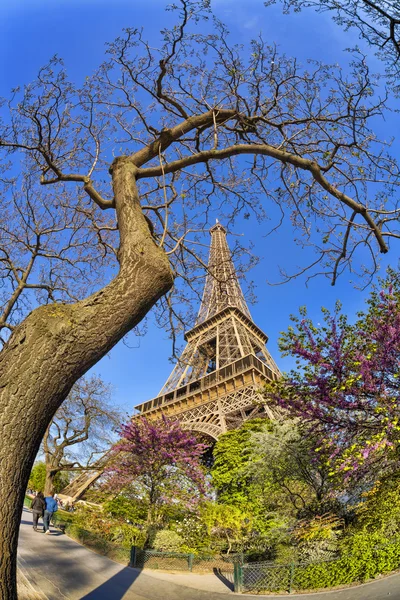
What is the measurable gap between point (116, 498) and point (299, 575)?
838 centimetres

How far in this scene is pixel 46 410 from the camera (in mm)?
2096

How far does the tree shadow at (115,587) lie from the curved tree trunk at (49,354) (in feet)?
14.6

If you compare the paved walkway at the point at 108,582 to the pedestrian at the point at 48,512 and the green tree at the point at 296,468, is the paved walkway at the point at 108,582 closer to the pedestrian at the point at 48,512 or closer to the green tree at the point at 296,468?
the pedestrian at the point at 48,512

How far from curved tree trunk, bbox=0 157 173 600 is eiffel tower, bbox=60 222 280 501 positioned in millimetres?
13939

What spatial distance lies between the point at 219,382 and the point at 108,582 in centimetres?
1987

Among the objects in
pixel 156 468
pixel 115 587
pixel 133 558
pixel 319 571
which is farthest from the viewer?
pixel 156 468

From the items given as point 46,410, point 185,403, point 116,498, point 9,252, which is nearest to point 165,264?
point 46,410

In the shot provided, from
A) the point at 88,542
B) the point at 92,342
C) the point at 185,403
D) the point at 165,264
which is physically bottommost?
the point at 88,542

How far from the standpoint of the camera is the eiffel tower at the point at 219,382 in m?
23.1

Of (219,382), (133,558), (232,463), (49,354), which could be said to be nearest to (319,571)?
(133,558)

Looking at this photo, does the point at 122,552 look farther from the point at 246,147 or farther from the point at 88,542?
the point at 246,147

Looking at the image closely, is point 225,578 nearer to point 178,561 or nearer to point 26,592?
point 178,561

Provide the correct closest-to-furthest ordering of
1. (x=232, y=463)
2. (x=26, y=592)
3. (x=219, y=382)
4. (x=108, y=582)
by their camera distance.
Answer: (x=26, y=592) < (x=108, y=582) < (x=232, y=463) < (x=219, y=382)

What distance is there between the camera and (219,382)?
86.0 feet
